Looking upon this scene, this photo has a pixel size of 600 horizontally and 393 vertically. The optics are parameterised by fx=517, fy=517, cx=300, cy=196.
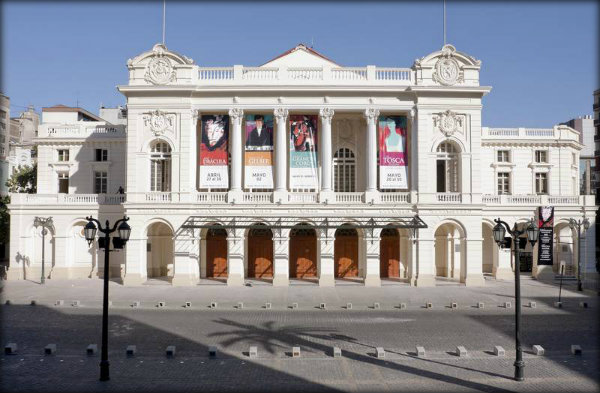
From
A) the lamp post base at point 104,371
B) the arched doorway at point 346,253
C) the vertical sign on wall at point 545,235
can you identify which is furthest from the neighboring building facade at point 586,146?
the lamp post base at point 104,371

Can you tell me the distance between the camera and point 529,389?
15125 millimetres

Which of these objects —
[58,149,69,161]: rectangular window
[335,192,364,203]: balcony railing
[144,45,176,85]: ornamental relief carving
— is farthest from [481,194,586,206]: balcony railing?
[58,149,69,161]: rectangular window

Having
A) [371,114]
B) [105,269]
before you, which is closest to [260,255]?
[371,114]

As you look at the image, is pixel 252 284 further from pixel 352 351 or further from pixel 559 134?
pixel 559 134

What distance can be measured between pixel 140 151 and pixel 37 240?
507 inches

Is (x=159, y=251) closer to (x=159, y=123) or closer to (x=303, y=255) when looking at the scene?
(x=159, y=123)

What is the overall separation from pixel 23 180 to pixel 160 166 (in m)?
20.3

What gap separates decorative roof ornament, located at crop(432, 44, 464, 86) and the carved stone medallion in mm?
19892

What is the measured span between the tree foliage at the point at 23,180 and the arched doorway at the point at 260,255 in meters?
25.3

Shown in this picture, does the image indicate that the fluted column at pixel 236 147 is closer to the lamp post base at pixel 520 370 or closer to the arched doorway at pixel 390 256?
the arched doorway at pixel 390 256

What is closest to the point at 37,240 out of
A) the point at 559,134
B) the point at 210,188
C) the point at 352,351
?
the point at 210,188

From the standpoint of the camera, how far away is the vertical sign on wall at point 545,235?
38.0 metres

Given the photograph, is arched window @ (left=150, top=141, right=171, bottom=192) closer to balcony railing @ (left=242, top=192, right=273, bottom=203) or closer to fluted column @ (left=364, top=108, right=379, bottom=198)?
balcony railing @ (left=242, top=192, right=273, bottom=203)

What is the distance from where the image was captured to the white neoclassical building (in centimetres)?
3834
